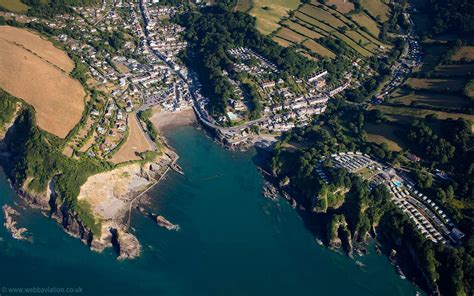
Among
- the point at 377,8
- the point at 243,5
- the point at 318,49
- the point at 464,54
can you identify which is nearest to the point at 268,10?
the point at 243,5

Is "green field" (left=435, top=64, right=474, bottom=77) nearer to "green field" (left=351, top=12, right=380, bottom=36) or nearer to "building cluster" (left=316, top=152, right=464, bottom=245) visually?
"green field" (left=351, top=12, right=380, bottom=36)

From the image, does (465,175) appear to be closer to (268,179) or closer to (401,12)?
(268,179)

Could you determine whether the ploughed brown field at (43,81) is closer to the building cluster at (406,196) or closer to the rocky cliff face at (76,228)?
the rocky cliff face at (76,228)

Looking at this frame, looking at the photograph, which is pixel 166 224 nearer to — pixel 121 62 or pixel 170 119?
pixel 170 119

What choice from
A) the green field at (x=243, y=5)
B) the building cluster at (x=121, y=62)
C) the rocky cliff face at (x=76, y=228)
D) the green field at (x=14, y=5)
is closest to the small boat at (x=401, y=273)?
the rocky cliff face at (x=76, y=228)

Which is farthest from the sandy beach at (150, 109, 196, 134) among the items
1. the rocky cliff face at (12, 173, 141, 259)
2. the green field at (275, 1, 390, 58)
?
the green field at (275, 1, 390, 58)
